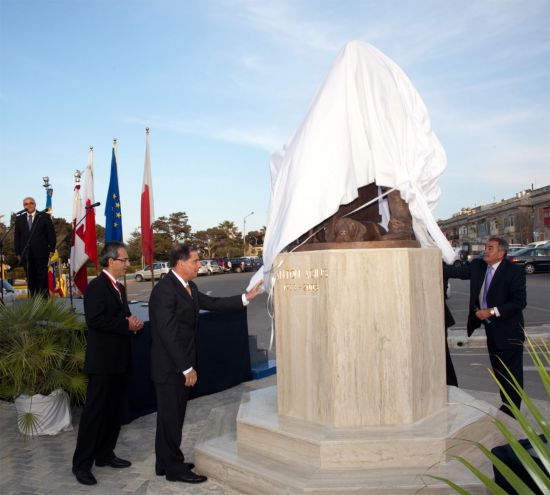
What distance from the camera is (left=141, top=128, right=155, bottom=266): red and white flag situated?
1031 cm

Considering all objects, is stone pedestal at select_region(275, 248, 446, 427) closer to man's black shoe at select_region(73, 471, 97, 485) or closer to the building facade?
man's black shoe at select_region(73, 471, 97, 485)

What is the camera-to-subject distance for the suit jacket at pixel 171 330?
391 centimetres

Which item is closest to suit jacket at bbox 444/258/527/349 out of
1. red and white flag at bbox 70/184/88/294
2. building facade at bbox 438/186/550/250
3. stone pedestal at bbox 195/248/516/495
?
stone pedestal at bbox 195/248/516/495

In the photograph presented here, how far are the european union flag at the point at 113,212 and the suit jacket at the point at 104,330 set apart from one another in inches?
239

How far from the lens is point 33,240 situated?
339 inches

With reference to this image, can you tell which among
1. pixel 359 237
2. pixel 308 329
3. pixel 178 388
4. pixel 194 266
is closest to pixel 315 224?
pixel 359 237

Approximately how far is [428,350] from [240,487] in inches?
66.3

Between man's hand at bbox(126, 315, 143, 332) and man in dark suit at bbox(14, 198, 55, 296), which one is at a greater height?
man in dark suit at bbox(14, 198, 55, 296)

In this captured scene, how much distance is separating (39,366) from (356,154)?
3.86 meters

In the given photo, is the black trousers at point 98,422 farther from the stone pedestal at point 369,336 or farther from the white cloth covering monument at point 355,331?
the stone pedestal at point 369,336

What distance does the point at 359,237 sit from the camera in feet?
12.7

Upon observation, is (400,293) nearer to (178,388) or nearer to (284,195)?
(284,195)

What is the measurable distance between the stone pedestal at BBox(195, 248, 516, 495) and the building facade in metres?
51.6

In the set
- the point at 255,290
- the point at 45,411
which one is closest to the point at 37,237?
the point at 45,411
